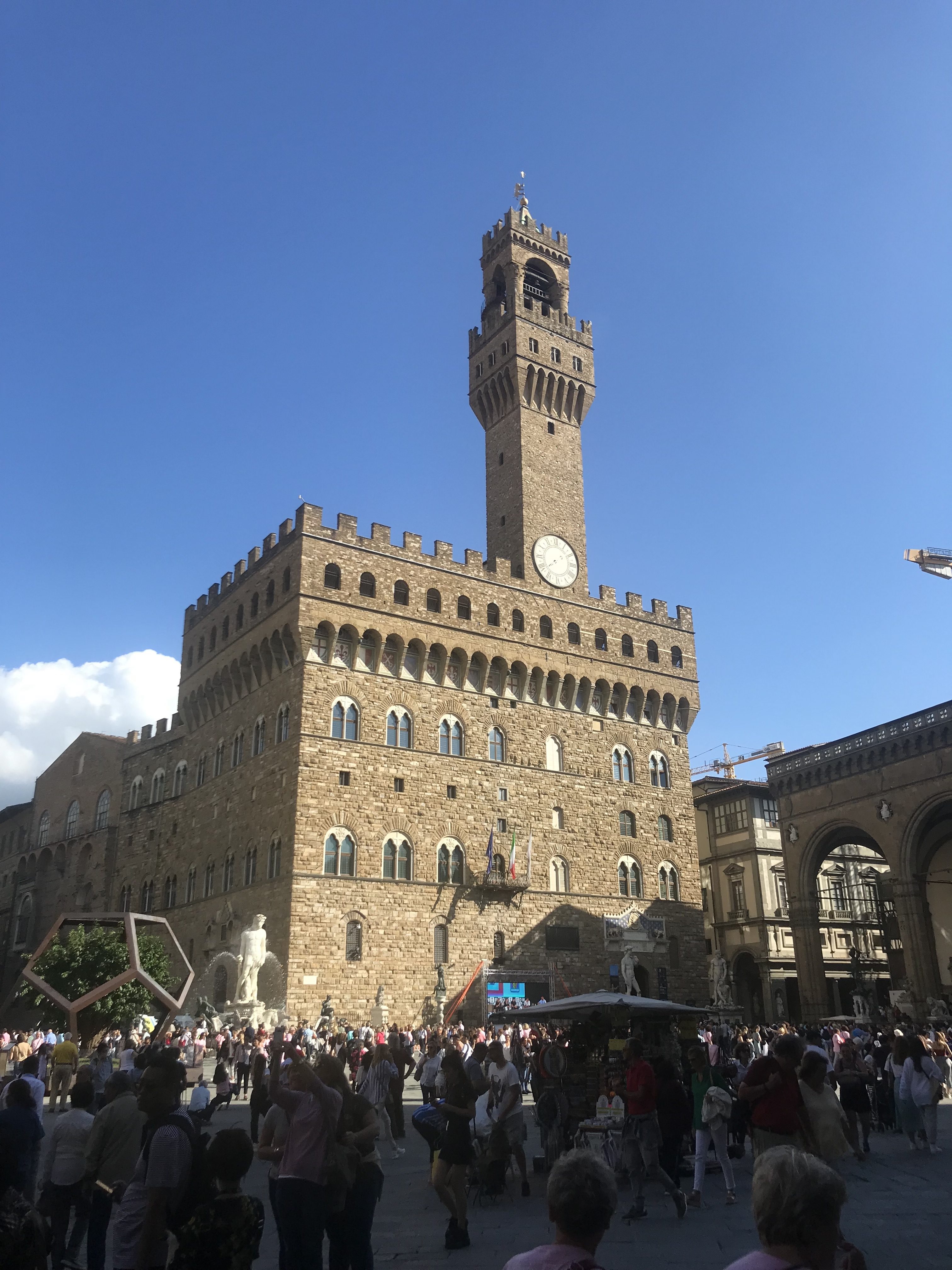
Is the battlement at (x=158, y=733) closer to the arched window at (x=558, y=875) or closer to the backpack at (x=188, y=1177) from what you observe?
the arched window at (x=558, y=875)

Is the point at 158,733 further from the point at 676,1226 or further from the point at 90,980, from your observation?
the point at 676,1226

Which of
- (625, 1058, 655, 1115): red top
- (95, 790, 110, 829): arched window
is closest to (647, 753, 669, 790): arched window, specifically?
(95, 790, 110, 829): arched window

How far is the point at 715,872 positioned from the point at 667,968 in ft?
47.5

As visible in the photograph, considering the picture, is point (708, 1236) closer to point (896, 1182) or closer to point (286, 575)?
point (896, 1182)

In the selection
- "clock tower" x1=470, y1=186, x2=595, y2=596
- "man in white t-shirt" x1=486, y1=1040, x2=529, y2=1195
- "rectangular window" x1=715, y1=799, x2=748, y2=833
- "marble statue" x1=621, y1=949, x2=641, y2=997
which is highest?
"clock tower" x1=470, y1=186, x2=595, y2=596

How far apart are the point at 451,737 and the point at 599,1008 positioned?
2167cm

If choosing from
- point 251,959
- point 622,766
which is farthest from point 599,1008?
point 622,766

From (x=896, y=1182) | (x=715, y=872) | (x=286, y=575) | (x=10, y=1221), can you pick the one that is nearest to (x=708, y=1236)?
(x=896, y=1182)

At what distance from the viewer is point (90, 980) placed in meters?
26.9

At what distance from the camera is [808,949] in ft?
124

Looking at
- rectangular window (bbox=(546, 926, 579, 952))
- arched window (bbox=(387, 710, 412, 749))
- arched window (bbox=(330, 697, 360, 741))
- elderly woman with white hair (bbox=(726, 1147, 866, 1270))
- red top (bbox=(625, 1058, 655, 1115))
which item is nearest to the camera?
elderly woman with white hair (bbox=(726, 1147, 866, 1270))

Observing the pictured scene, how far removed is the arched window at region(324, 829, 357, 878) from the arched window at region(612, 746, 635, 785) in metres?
12.0

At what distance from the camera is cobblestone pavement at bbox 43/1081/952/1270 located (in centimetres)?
805

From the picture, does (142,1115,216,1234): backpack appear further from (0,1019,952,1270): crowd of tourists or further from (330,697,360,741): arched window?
(330,697,360,741): arched window
